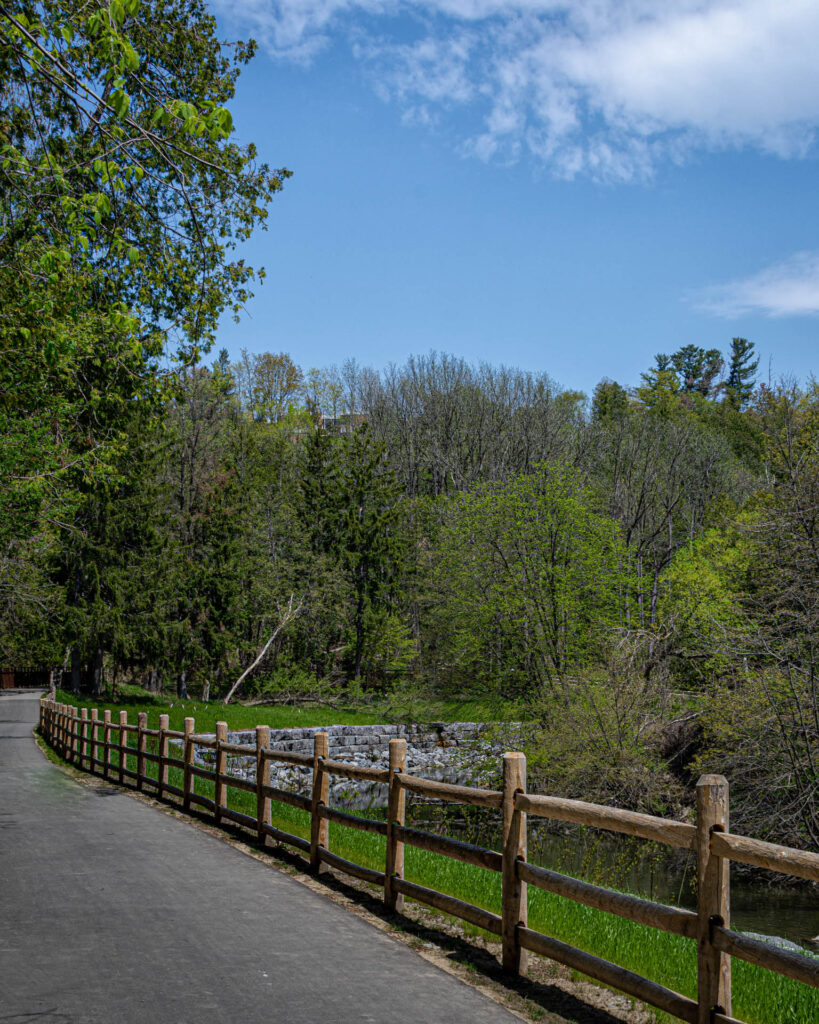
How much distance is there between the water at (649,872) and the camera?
14.9 metres

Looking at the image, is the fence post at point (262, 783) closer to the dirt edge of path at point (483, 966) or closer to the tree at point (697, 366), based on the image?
the dirt edge of path at point (483, 966)

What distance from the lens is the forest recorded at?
12.8m

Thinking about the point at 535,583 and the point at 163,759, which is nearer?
the point at 163,759

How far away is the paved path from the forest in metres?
5.32

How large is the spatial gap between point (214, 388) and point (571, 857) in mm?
12146

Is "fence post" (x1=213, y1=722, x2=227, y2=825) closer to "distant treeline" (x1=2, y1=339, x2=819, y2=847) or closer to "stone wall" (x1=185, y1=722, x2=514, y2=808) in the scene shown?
"distant treeline" (x1=2, y1=339, x2=819, y2=847)

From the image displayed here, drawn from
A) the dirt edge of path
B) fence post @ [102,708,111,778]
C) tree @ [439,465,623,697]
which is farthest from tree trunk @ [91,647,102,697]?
the dirt edge of path

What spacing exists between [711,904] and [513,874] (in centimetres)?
177

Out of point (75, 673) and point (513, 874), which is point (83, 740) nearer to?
point (513, 874)

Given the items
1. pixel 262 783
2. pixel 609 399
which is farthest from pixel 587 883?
pixel 609 399

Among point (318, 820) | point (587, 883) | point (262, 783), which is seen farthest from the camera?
point (262, 783)

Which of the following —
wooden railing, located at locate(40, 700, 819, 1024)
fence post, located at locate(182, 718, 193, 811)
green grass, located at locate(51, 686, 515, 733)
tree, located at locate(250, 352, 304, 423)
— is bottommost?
green grass, located at locate(51, 686, 515, 733)

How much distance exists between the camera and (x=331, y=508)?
165 ft

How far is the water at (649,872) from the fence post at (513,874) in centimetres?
750
